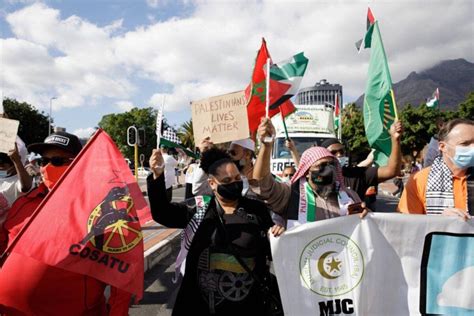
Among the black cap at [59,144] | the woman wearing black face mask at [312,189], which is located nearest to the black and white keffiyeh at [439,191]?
the woman wearing black face mask at [312,189]

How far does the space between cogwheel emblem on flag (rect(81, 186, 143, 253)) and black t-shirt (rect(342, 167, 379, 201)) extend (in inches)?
70.4

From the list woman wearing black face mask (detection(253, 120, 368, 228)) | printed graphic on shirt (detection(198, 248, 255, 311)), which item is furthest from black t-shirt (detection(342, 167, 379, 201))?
printed graphic on shirt (detection(198, 248, 255, 311))

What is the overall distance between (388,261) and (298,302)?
642 mm

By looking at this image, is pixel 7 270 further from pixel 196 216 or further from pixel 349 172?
pixel 349 172

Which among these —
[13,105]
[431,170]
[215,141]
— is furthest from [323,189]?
[13,105]

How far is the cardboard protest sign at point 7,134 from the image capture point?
2.88 meters

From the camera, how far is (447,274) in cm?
251

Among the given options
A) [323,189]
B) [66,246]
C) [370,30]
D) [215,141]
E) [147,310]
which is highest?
[370,30]

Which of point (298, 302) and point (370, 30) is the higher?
point (370, 30)

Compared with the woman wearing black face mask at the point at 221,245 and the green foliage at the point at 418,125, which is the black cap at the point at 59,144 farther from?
the green foliage at the point at 418,125

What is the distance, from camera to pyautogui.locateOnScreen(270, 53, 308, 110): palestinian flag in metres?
4.38

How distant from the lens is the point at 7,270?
82.7 inches

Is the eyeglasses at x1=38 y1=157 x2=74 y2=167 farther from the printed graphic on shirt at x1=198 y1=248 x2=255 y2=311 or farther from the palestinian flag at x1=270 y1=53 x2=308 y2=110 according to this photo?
the palestinian flag at x1=270 y1=53 x2=308 y2=110

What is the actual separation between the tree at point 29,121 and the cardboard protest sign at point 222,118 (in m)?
43.2
